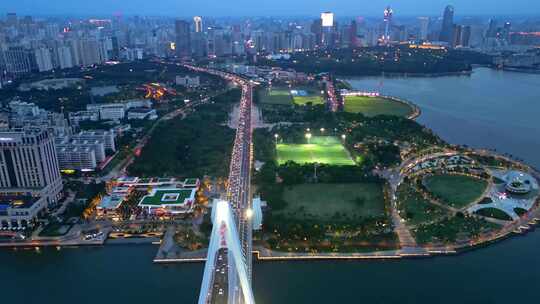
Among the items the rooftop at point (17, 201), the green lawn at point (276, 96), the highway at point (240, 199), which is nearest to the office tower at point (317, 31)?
the green lawn at point (276, 96)

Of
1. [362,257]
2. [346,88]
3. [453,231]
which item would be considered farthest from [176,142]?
[346,88]

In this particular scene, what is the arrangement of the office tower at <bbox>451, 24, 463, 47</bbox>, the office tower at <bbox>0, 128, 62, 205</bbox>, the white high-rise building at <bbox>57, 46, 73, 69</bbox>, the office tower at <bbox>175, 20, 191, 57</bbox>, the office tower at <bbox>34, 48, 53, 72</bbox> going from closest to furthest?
the office tower at <bbox>0, 128, 62, 205</bbox> → the office tower at <bbox>34, 48, 53, 72</bbox> → the white high-rise building at <bbox>57, 46, 73, 69</bbox> → the office tower at <bbox>175, 20, 191, 57</bbox> → the office tower at <bbox>451, 24, 463, 47</bbox>

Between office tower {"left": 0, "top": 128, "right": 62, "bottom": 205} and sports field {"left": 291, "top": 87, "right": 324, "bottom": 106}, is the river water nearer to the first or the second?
office tower {"left": 0, "top": 128, "right": 62, "bottom": 205}

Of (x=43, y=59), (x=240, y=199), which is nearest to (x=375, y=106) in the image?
(x=240, y=199)

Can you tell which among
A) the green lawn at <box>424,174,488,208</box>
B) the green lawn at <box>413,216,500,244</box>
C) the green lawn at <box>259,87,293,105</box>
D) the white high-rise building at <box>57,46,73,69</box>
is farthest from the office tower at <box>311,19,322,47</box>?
the green lawn at <box>413,216,500,244</box>

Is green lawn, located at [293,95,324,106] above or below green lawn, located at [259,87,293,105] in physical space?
below

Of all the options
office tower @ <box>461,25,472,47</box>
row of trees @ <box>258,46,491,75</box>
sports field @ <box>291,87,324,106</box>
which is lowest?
sports field @ <box>291,87,324,106</box>

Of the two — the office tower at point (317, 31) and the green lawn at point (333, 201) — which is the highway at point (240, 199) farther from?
the office tower at point (317, 31)

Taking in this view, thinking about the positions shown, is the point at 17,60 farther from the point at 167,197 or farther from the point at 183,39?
the point at 167,197
